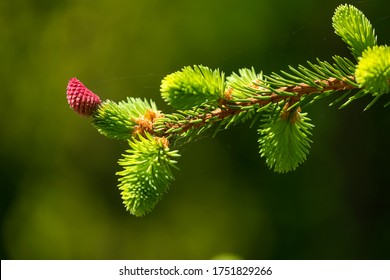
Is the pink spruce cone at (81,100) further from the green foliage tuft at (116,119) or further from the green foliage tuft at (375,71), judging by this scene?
the green foliage tuft at (375,71)

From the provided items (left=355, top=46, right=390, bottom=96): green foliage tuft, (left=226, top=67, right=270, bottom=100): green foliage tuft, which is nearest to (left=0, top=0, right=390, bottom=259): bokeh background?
(left=226, top=67, right=270, bottom=100): green foliage tuft

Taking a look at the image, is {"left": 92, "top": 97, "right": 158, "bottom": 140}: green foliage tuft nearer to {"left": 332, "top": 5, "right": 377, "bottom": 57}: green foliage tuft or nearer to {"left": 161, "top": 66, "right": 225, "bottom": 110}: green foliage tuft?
{"left": 161, "top": 66, "right": 225, "bottom": 110}: green foliage tuft

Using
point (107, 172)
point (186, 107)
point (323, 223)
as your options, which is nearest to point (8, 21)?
point (107, 172)

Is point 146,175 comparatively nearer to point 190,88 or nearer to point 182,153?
point 190,88

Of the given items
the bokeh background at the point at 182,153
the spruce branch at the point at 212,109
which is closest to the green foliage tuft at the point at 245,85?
the spruce branch at the point at 212,109

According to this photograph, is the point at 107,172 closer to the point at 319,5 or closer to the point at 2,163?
Result: the point at 2,163

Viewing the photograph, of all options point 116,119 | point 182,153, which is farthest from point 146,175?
point 182,153
